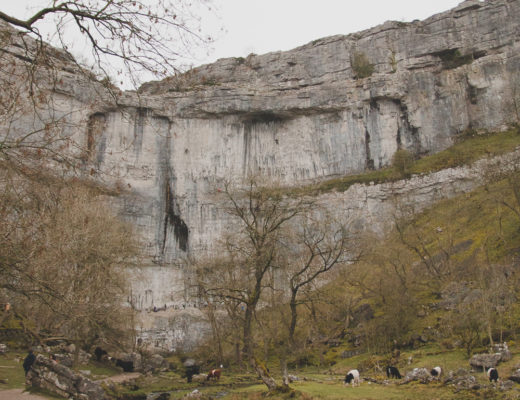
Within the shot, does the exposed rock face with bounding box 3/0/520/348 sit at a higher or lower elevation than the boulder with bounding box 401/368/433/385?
higher

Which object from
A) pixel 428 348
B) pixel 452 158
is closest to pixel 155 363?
pixel 428 348

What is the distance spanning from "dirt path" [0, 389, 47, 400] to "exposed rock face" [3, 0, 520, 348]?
33068 millimetres

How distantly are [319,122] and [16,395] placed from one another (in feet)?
157

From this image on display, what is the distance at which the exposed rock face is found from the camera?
49.3 meters

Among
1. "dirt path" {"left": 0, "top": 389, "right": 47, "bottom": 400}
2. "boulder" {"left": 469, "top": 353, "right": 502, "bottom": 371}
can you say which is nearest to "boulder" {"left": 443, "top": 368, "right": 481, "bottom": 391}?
"boulder" {"left": 469, "top": 353, "right": 502, "bottom": 371}

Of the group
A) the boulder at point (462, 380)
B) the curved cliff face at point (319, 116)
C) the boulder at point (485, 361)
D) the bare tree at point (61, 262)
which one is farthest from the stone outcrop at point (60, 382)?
the curved cliff face at point (319, 116)

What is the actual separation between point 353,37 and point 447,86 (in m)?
14.6

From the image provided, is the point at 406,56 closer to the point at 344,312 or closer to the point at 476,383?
the point at 344,312

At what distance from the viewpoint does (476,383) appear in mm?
12273

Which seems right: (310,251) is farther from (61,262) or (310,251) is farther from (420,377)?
(61,262)

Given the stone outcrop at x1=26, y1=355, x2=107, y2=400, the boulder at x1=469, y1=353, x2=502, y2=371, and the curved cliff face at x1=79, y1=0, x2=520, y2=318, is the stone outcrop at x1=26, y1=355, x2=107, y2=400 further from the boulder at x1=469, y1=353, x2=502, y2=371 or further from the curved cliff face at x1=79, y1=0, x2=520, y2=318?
the curved cliff face at x1=79, y1=0, x2=520, y2=318

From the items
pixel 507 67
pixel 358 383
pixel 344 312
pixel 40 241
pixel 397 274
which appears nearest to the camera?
pixel 40 241

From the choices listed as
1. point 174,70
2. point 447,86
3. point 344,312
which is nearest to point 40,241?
point 174,70

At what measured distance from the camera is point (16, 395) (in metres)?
13.1
